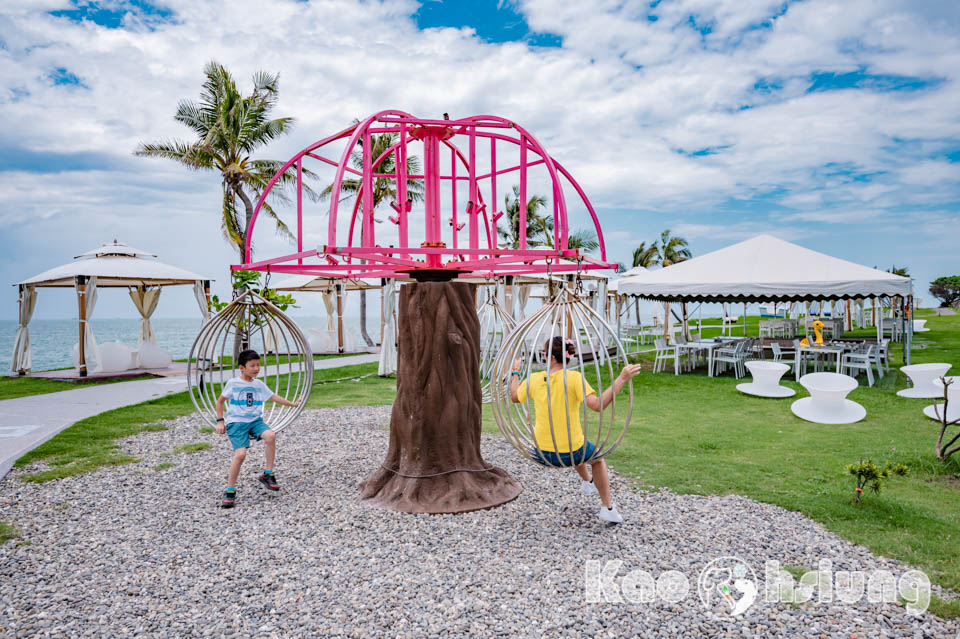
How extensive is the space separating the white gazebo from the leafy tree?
64.3 m

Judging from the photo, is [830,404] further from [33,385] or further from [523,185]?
[33,385]

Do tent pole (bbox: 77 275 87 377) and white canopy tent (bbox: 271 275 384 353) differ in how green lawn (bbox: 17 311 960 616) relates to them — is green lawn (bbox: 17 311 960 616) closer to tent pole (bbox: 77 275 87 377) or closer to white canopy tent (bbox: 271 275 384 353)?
tent pole (bbox: 77 275 87 377)

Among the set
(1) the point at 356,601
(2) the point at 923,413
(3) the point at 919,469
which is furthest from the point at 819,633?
(2) the point at 923,413

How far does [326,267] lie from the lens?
4.97 meters

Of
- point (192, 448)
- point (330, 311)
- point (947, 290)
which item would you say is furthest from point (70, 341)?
point (947, 290)

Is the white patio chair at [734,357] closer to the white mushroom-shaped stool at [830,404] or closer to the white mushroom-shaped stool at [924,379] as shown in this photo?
the white mushroom-shaped stool at [924,379]

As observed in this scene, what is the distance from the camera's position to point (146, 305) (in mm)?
16531

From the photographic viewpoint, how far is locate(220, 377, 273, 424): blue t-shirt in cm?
503

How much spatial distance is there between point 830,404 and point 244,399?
7713 mm

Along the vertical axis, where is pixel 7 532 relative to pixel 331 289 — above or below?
below

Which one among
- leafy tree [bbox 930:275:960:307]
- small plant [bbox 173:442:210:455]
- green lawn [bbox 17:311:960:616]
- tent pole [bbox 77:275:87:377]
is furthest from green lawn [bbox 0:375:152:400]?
leafy tree [bbox 930:275:960:307]

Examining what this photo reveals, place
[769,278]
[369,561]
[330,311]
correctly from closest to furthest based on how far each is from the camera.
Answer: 1. [369,561]
2. [769,278]
3. [330,311]

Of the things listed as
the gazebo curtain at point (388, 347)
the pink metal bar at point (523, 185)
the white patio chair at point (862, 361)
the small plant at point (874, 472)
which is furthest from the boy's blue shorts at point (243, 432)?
the white patio chair at point (862, 361)

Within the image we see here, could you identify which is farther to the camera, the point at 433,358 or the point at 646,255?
the point at 646,255
